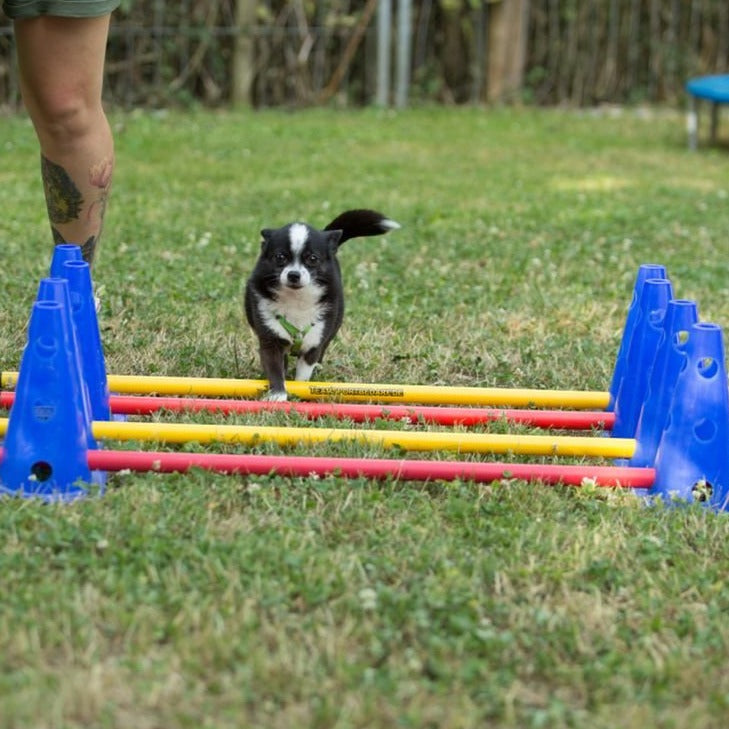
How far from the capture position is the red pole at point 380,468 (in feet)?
9.54

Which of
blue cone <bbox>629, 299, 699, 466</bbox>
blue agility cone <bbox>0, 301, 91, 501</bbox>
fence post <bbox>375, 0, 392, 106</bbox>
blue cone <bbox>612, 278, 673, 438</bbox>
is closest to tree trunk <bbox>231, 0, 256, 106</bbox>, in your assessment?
fence post <bbox>375, 0, 392, 106</bbox>

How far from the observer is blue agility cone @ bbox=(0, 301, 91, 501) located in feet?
9.11

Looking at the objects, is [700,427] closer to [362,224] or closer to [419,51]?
[362,224]

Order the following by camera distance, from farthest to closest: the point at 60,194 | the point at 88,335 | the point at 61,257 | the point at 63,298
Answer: the point at 60,194, the point at 61,257, the point at 88,335, the point at 63,298

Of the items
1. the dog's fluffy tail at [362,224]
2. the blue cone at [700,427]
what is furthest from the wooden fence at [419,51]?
the blue cone at [700,427]

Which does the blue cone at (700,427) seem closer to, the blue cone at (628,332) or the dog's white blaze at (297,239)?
the blue cone at (628,332)

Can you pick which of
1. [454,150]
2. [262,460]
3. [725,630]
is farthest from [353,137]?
[725,630]

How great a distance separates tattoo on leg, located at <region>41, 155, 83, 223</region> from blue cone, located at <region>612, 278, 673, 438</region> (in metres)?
1.89

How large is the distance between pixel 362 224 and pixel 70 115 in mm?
1013

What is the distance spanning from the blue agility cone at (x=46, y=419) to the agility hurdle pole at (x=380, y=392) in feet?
2.41

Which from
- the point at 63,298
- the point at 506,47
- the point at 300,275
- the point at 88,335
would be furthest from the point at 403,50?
the point at 63,298

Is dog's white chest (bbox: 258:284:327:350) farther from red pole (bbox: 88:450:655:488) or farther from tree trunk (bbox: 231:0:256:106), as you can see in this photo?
tree trunk (bbox: 231:0:256:106)

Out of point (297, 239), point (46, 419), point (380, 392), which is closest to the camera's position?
point (46, 419)

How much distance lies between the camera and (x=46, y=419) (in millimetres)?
2783
